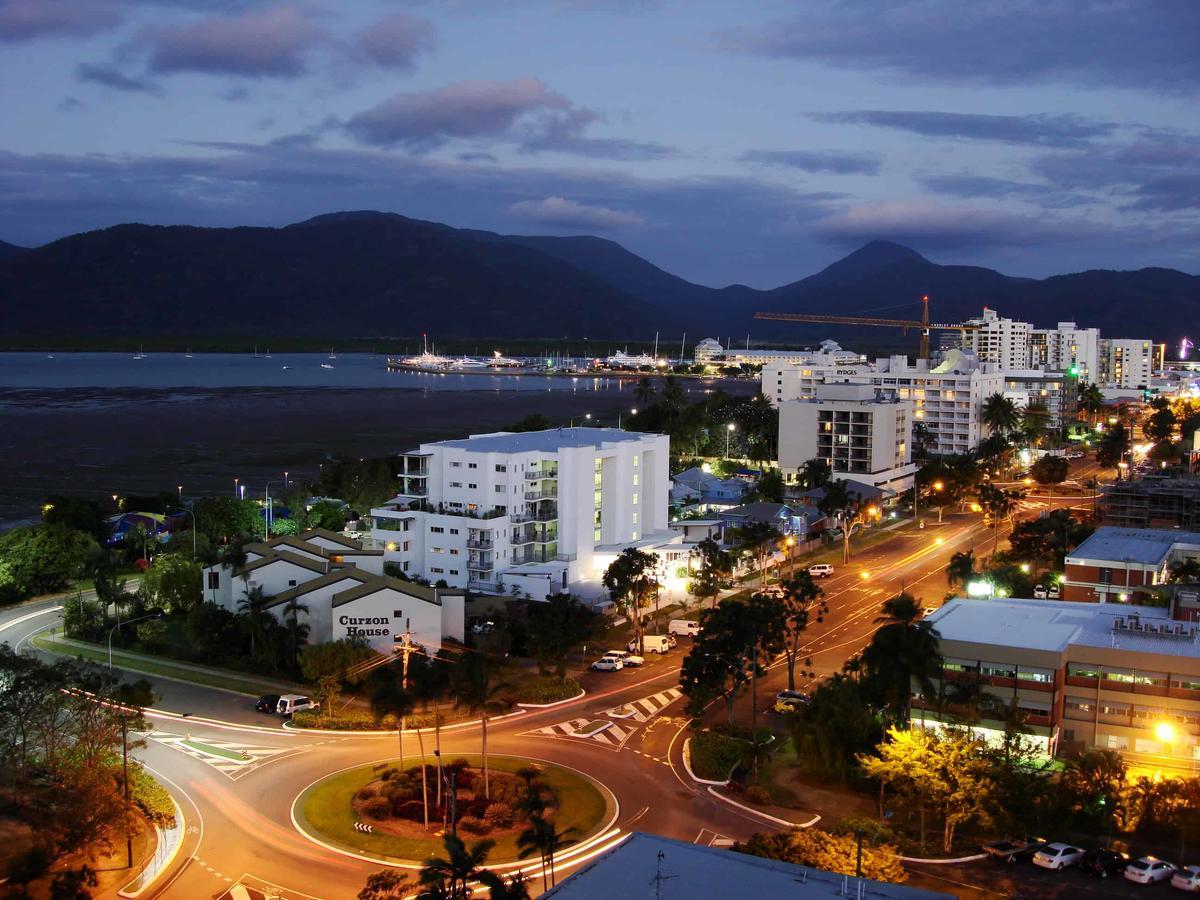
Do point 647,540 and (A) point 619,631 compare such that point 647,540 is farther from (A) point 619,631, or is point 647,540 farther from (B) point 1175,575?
(B) point 1175,575

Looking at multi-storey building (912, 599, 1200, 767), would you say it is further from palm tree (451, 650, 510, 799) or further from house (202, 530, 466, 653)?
house (202, 530, 466, 653)

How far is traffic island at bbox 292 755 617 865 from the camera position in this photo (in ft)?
70.5

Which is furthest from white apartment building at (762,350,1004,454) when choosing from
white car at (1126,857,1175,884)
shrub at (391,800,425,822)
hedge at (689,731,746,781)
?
shrub at (391,800,425,822)

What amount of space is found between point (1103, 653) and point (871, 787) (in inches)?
250

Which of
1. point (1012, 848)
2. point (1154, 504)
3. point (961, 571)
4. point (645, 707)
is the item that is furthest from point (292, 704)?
point (1154, 504)

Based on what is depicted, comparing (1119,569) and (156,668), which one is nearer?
(156,668)

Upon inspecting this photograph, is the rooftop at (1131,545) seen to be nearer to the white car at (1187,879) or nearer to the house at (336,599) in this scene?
the white car at (1187,879)

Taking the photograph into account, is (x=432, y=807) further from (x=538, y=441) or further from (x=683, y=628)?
(x=538, y=441)

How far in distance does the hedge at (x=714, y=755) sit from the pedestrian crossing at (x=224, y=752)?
9.72 meters

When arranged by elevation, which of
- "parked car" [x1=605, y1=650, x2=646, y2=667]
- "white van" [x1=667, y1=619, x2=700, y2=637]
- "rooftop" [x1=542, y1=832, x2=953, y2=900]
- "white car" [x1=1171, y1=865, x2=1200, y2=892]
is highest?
"rooftop" [x1=542, y1=832, x2=953, y2=900]

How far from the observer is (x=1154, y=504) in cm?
5044

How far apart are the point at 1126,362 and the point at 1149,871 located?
15283cm

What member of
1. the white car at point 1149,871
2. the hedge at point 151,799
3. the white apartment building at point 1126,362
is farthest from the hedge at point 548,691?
the white apartment building at point 1126,362

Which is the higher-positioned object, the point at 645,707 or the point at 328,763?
the point at 645,707
